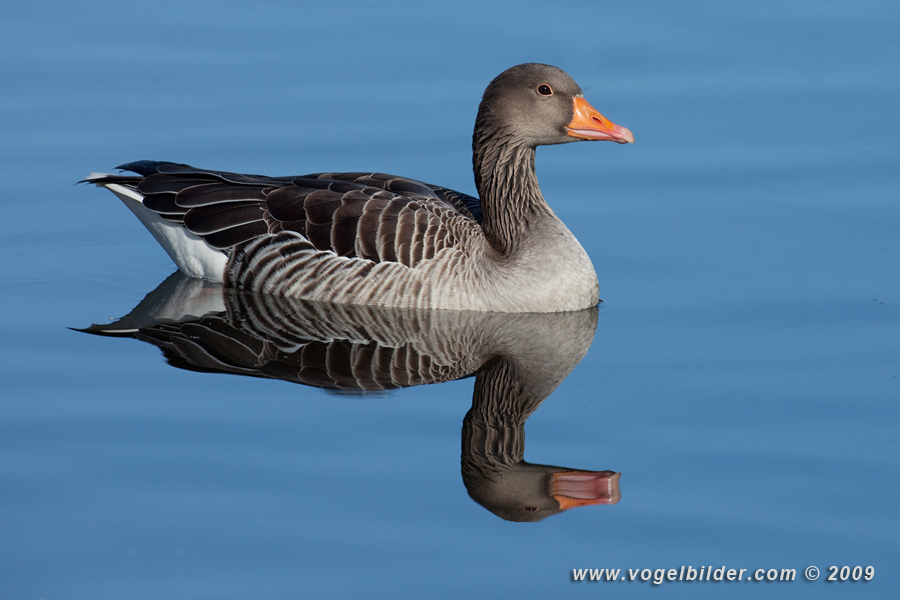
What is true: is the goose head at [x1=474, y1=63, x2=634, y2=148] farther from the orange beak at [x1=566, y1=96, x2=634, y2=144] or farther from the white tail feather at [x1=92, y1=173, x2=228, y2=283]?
the white tail feather at [x1=92, y1=173, x2=228, y2=283]

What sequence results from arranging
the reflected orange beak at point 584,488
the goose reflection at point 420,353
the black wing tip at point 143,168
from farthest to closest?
the black wing tip at point 143,168 < the goose reflection at point 420,353 < the reflected orange beak at point 584,488

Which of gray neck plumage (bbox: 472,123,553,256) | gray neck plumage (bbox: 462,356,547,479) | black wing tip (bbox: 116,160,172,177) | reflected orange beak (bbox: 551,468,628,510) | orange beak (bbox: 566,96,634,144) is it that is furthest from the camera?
black wing tip (bbox: 116,160,172,177)

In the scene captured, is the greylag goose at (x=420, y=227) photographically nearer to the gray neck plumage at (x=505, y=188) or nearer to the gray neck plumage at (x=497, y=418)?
the gray neck plumage at (x=505, y=188)

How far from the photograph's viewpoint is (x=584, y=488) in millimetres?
8539

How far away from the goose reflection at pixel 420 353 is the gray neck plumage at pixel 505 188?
0.85 m

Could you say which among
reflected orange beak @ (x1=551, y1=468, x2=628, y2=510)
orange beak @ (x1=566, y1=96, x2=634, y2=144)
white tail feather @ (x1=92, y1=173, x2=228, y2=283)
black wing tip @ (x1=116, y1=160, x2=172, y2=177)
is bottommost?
reflected orange beak @ (x1=551, y1=468, x2=628, y2=510)

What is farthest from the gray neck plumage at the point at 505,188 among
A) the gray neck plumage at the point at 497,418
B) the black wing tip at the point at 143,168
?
the black wing tip at the point at 143,168

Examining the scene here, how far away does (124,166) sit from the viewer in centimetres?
1320

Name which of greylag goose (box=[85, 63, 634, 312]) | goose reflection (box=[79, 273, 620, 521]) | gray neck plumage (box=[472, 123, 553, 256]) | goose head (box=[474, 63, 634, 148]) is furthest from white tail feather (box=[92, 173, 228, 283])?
goose head (box=[474, 63, 634, 148])

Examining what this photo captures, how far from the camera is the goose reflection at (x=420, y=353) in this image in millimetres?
8758

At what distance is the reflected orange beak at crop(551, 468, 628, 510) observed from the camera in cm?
841

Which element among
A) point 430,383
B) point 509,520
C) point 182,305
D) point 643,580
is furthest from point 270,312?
point 643,580

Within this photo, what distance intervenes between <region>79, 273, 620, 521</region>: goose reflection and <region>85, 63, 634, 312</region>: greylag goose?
195mm

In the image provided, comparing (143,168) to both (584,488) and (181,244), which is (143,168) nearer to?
(181,244)
